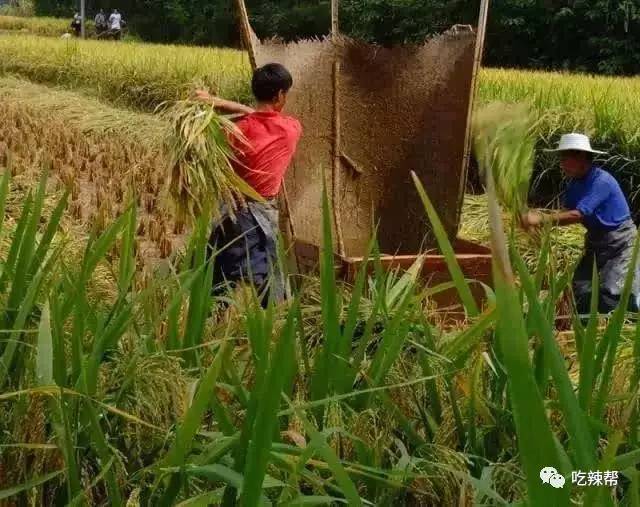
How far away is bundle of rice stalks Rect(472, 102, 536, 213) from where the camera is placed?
348 cm

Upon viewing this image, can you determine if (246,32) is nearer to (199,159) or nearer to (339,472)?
(199,159)

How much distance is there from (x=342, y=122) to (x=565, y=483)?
3.71 meters

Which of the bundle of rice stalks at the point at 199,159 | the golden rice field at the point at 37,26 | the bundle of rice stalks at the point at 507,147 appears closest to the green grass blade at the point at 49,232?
the bundle of rice stalks at the point at 199,159

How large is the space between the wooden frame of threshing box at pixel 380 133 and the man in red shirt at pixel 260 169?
67 centimetres

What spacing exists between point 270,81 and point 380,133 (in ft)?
4.15

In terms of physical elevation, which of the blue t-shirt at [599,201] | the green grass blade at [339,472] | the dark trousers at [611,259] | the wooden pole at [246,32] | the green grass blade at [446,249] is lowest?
the dark trousers at [611,259]

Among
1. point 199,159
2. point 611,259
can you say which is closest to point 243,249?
point 199,159

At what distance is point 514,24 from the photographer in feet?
69.3

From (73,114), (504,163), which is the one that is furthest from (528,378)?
(73,114)

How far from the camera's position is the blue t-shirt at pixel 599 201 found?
155 inches

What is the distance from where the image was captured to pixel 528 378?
3.07ft

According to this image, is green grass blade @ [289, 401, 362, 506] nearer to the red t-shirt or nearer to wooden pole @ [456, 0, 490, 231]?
the red t-shirt

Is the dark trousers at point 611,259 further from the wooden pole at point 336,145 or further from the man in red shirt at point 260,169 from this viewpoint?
the man in red shirt at point 260,169

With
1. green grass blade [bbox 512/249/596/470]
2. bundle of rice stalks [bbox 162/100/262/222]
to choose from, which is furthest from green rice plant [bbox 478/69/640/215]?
green grass blade [bbox 512/249/596/470]
